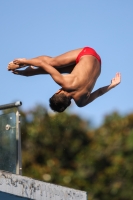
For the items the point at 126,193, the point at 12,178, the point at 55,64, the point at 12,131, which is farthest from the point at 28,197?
the point at 126,193

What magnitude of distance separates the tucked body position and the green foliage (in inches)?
693

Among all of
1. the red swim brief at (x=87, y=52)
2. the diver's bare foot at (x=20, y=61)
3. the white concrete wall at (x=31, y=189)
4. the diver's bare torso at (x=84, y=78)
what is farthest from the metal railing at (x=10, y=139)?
the red swim brief at (x=87, y=52)

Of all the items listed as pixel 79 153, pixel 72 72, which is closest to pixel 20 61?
pixel 72 72

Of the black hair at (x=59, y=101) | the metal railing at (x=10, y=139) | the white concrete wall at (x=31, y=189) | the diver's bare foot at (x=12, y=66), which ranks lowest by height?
the white concrete wall at (x=31, y=189)

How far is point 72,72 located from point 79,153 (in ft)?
67.7

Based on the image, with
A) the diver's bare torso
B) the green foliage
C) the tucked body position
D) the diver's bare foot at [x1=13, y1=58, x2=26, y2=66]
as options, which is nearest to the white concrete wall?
the tucked body position

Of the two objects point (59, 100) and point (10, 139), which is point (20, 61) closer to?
point (59, 100)

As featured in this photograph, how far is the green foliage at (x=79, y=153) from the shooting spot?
1116 inches

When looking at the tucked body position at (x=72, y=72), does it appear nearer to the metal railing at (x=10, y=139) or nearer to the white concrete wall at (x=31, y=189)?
the metal railing at (x=10, y=139)

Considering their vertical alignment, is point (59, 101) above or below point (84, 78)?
below

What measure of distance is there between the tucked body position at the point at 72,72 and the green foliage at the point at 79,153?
57.8 feet

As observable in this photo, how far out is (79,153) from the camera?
30.0 metres

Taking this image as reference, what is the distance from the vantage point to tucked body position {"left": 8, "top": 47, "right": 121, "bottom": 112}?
31.2 ft

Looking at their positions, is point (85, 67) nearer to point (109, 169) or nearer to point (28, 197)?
point (28, 197)
